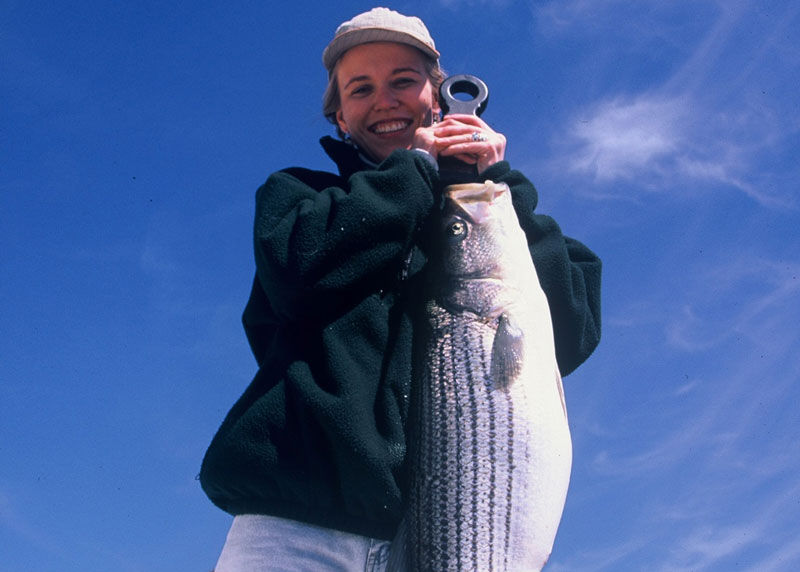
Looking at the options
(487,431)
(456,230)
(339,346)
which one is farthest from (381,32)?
(487,431)

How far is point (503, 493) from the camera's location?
10.7 ft

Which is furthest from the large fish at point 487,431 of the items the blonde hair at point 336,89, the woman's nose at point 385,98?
the blonde hair at point 336,89

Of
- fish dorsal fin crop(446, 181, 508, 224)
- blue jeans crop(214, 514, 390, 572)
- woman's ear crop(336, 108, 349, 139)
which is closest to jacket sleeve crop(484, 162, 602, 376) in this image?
fish dorsal fin crop(446, 181, 508, 224)

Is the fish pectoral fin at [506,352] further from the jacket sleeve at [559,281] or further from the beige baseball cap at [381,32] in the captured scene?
the beige baseball cap at [381,32]

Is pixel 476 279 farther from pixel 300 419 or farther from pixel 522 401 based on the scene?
pixel 300 419

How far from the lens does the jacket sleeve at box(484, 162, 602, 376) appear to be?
408 cm

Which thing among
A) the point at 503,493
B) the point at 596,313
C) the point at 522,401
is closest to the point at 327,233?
the point at 522,401

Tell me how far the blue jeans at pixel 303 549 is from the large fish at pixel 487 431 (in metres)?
0.11

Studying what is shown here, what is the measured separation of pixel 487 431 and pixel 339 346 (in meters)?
0.71

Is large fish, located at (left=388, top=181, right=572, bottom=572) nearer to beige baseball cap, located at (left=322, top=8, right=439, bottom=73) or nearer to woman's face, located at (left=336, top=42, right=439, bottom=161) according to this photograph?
woman's face, located at (left=336, top=42, right=439, bottom=161)

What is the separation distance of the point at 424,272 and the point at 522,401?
0.90 m

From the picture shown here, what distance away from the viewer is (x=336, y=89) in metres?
4.91

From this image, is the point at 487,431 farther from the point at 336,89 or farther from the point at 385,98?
the point at 336,89

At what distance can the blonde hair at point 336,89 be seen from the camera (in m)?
4.71
